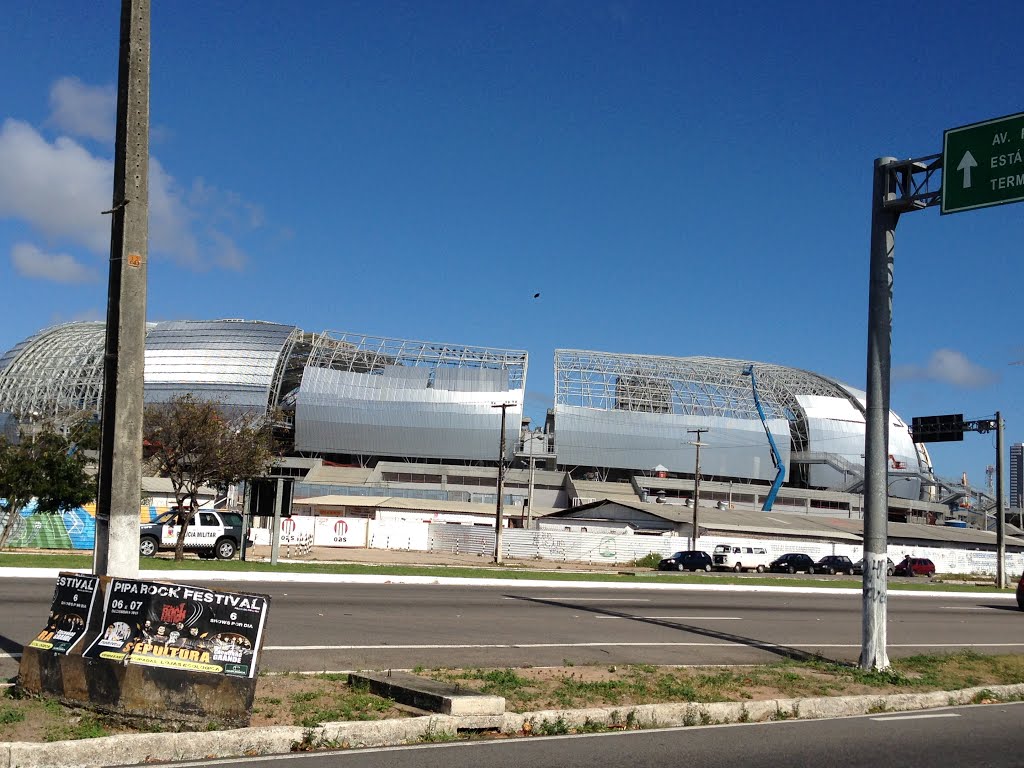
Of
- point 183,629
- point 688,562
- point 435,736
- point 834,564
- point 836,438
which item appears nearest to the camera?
point 183,629

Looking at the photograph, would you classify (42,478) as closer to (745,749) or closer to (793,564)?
(745,749)

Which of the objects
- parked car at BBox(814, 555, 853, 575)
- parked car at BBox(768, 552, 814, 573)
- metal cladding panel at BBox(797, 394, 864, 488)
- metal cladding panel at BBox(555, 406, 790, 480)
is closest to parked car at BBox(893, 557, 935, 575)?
parked car at BBox(814, 555, 853, 575)

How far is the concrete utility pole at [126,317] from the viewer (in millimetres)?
10320

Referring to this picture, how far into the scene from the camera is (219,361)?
356ft

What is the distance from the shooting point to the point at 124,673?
28.8 ft

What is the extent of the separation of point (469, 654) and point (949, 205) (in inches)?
379

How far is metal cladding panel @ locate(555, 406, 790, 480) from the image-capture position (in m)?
111

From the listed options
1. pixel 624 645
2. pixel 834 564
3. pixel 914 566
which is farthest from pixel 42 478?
pixel 914 566

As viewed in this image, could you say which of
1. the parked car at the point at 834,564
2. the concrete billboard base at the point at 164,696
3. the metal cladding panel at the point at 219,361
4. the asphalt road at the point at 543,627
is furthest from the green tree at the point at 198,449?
the metal cladding panel at the point at 219,361

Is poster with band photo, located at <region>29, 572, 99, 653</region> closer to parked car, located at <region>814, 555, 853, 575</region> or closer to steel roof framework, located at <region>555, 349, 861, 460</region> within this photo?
parked car, located at <region>814, 555, 853, 575</region>

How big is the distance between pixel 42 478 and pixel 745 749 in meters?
38.2

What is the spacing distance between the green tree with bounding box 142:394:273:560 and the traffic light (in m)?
33.1

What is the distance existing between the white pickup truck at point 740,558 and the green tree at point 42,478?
37.2 m

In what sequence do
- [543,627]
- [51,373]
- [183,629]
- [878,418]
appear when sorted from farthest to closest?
[51,373], [543,627], [878,418], [183,629]
